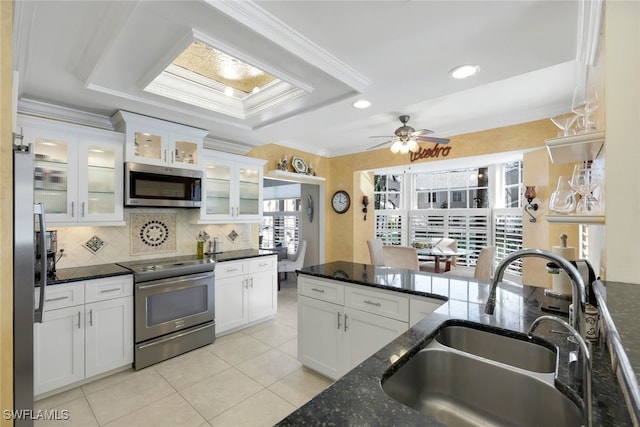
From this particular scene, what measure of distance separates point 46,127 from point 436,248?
515 centimetres

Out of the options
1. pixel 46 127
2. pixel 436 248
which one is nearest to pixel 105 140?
pixel 46 127

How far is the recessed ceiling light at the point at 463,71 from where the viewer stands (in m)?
2.09

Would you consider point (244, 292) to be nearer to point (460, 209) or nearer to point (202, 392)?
point (202, 392)

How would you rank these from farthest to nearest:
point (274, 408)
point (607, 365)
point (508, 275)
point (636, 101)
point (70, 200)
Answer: point (508, 275), point (70, 200), point (274, 408), point (636, 101), point (607, 365)

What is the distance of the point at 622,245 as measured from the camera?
124 cm

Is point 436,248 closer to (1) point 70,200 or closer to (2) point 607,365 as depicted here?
(2) point 607,365

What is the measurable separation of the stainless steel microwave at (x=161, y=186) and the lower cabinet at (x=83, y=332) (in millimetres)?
851

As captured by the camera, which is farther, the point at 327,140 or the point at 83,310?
the point at 327,140

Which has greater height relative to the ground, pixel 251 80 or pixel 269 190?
pixel 251 80

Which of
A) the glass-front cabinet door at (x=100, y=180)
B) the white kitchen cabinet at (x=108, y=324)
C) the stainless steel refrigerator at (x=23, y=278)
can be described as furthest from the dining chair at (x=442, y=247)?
the stainless steel refrigerator at (x=23, y=278)

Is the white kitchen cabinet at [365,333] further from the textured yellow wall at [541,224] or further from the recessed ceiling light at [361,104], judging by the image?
the textured yellow wall at [541,224]

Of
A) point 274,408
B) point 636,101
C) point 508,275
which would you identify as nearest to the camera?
point 636,101

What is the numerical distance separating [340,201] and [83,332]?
4288mm

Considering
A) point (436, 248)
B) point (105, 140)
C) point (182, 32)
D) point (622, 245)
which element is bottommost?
point (436, 248)
